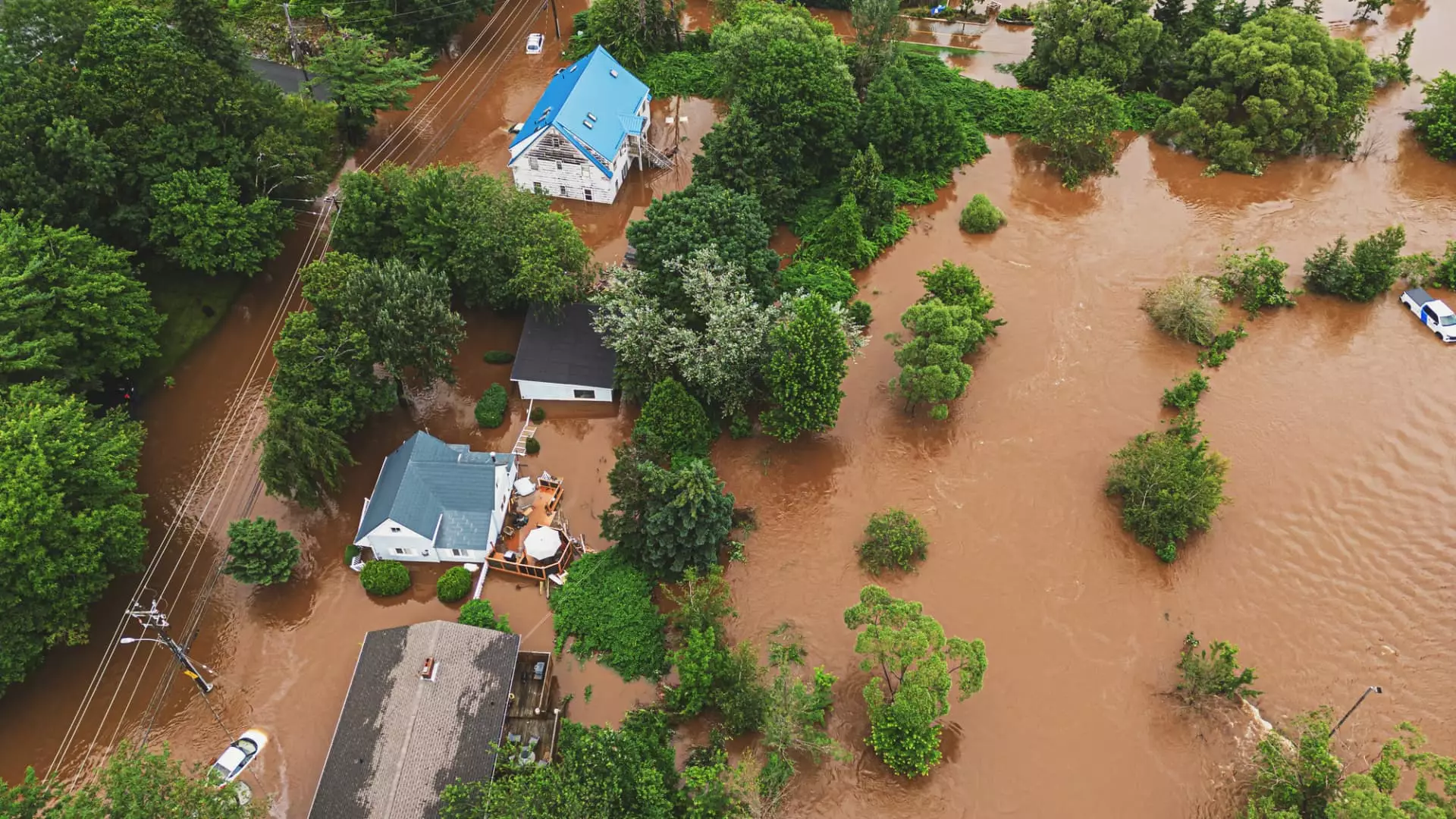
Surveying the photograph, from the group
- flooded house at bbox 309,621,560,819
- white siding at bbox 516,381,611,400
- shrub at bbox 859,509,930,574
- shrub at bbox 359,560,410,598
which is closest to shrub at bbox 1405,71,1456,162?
shrub at bbox 859,509,930,574

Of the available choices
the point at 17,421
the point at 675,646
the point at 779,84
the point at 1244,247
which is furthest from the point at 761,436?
the point at 1244,247

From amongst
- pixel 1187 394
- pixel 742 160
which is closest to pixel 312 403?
pixel 742 160

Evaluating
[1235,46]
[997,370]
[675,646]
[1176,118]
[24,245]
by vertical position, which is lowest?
[675,646]

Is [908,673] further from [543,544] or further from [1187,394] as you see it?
[1187,394]

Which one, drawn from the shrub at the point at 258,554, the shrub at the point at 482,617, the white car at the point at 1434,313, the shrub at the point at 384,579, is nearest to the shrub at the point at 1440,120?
the white car at the point at 1434,313

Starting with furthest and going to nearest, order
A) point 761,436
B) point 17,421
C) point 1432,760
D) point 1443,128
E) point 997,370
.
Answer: point 1443,128, point 997,370, point 761,436, point 17,421, point 1432,760

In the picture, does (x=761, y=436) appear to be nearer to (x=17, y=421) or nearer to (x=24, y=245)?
(x=17, y=421)
